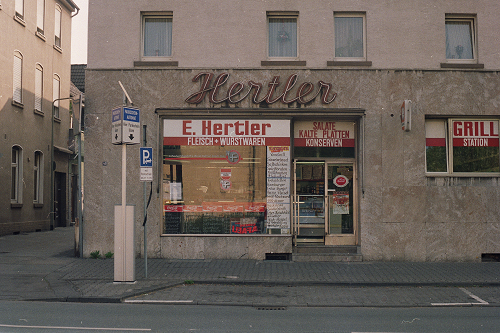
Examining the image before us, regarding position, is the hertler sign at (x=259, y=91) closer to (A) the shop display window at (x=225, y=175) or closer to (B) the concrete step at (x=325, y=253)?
(A) the shop display window at (x=225, y=175)

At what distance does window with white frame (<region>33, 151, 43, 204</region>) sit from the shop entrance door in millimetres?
13991

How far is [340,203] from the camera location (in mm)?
14180

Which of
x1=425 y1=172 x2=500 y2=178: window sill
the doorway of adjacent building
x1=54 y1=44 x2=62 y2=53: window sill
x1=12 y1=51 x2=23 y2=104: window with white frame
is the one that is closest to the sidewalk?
x1=425 y1=172 x2=500 y2=178: window sill

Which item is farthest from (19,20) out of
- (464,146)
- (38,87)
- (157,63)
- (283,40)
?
(464,146)

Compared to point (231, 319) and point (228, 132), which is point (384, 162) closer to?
point (228, 132)

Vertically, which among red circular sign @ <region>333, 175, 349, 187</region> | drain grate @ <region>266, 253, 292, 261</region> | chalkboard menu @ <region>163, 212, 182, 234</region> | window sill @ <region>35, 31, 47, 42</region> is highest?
window sill @ <region>35, 31, 47, 42</region>

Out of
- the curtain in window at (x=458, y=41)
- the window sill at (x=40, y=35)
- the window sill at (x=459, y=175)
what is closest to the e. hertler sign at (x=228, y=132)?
the window sill at (x=459, y=175)

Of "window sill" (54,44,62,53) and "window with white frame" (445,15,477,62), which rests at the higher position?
"window sill" (54,44,62,53)

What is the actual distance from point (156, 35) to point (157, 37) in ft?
0.22

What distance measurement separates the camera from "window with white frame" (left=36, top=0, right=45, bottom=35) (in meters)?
22.5

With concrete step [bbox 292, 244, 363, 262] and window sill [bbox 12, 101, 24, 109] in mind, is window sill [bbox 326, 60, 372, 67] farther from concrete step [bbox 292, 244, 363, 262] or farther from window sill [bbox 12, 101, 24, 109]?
window sill [bbox 12, 101, 24, 109]

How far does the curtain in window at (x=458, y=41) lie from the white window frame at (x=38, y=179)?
1776 centimetres

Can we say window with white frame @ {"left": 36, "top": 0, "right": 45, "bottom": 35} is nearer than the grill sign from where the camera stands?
No

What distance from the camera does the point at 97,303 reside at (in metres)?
8.73
